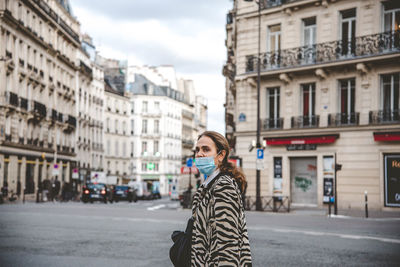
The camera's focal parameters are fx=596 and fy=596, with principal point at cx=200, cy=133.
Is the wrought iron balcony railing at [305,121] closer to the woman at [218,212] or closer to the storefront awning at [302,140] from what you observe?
the storefront awning at [302,140]

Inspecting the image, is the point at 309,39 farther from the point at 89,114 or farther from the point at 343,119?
the point at 89,114

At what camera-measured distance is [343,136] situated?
96.7 feet

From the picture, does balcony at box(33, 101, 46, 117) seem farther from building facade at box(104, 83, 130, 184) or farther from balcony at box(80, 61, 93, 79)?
building facade at box(104, 83, 130, 184)

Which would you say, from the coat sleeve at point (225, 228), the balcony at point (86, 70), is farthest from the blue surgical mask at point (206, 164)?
the balcony at point (86, 70)

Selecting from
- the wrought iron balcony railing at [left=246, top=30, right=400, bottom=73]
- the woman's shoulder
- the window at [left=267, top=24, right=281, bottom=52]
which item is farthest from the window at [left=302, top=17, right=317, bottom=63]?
the woman's shoulder

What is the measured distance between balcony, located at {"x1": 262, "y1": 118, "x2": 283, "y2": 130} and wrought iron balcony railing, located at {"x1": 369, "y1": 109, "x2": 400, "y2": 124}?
531 centimetres

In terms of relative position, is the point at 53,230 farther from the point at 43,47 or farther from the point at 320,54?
the point at 43,47

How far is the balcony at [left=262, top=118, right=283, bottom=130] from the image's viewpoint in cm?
3221

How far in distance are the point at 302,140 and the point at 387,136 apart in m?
4.77

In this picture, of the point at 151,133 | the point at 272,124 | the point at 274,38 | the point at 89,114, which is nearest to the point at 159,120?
the point at 151,133

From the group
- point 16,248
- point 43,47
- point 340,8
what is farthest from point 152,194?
point 16,248

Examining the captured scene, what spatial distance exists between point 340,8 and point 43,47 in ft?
112

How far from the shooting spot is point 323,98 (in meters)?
30.5

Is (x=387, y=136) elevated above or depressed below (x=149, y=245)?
above
